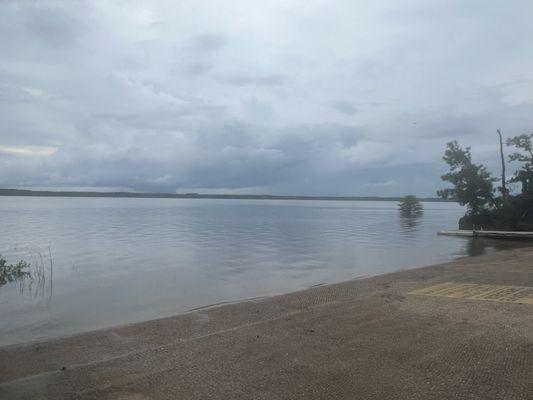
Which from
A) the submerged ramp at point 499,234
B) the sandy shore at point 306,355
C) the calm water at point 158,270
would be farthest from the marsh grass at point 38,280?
the submerged ramp at point 499,234

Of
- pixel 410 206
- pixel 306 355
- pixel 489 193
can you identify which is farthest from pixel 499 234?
pixel 410 206

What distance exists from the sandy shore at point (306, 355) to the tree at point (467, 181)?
119ft

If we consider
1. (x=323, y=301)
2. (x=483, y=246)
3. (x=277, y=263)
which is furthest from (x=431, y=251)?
(x=323, y=301)

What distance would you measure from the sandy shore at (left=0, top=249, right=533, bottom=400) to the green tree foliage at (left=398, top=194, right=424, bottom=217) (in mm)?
87877

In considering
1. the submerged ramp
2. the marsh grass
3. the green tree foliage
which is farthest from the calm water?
the green tree foliage

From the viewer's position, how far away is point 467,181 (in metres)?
45.2

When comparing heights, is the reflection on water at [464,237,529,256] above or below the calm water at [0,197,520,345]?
below

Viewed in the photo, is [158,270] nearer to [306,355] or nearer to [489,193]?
[306,355]

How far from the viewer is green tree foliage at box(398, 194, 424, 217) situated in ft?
316

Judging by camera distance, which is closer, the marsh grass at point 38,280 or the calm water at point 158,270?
the calm water at point 158,270

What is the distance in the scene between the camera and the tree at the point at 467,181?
4488cm

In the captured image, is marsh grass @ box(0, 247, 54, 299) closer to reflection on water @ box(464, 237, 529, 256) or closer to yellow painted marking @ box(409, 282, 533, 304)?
yellow painted marking @ box(409, 282, 533, 304)

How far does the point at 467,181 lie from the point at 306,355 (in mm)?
42667

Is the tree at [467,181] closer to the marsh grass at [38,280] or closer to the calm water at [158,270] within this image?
the calm water at [158,270]
